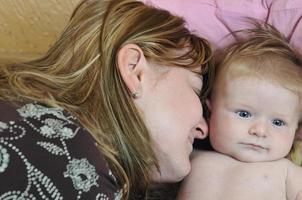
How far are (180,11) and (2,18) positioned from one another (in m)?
0.50

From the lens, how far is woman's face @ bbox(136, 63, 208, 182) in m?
0.89

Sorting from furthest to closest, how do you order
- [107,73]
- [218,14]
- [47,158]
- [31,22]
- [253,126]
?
[31,22] < [218,14] < [253,126] < [107,73] < [47,158]

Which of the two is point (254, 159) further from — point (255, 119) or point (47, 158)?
point (47, 158)

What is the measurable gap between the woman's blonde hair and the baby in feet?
0.30

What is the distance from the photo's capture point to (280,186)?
1.01 metres

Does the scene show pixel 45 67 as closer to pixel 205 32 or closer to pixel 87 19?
pixel 87 19

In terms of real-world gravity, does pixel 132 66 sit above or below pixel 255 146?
above

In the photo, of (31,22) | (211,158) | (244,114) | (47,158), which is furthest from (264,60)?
(31,22)

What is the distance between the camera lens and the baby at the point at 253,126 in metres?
0.99

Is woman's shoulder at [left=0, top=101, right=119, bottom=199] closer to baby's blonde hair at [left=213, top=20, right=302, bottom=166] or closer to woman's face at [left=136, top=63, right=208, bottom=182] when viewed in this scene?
woman's face at [left=136, top=63, right=208, bottom=182]

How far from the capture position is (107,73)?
873mm

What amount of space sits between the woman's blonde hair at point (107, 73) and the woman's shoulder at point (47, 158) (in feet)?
0.23

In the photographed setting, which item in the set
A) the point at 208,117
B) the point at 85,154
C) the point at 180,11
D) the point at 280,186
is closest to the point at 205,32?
the point at 180,11

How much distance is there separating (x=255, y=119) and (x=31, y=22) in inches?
25.8
